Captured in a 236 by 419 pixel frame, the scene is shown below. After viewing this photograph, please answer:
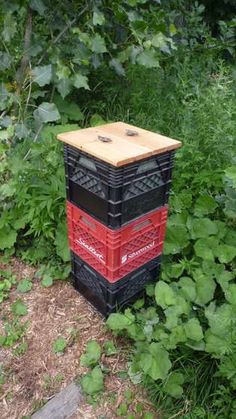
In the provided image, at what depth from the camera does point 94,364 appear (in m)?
1.93

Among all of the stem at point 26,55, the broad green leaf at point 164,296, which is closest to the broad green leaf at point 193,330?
the broad green leaf at point 164,296

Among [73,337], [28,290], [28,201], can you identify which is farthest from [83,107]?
[73,337]

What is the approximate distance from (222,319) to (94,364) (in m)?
0.77

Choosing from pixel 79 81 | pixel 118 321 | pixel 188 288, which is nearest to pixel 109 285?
pixel 118 321

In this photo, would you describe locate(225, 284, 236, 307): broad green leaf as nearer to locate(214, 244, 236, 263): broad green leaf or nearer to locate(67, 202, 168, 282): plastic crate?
locate(214, 244, 236, 263): broad green leaf

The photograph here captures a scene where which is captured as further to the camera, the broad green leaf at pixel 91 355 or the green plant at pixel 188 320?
the broad green leaf at pixel 91 355

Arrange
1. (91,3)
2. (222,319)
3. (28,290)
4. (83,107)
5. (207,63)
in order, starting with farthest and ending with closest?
1. (207,63)
2. (83,107)
3. (91,3)
4. (28,290)
5. (222,319)

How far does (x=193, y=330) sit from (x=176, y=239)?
680 mm

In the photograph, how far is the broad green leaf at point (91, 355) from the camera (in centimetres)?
192

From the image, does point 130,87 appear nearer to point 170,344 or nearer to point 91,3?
point 91,3

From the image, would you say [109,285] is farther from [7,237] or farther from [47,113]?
[47,113]

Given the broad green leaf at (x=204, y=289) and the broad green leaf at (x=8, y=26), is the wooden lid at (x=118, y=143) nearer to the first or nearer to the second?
the broad green leaf at (x=204, y=289)

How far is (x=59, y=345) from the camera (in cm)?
204

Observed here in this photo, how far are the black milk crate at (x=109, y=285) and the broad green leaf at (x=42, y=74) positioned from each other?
132cm
